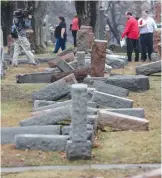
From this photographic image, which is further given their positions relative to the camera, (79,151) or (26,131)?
(26,131)

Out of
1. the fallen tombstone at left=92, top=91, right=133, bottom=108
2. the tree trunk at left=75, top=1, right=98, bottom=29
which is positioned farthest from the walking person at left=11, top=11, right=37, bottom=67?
the fallen tombstone at left=92, top=91, right=133, bottom=108

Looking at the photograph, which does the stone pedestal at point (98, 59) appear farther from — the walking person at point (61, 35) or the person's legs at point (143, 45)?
the walking person at point (61, 35)

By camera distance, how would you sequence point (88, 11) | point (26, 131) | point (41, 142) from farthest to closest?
point (88, 11), point (26, 131), point (41, 142)

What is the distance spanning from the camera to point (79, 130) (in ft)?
26.2

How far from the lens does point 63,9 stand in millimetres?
44500

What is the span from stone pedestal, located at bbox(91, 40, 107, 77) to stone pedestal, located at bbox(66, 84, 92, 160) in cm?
591

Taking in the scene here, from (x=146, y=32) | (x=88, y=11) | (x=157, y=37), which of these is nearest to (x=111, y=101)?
(x=146, y=32)

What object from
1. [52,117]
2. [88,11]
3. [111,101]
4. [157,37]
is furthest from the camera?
[88,11]

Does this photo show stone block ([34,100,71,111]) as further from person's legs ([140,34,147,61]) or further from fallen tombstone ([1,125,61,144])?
person's legs ([140,34,147,61])

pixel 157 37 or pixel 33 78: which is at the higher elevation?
pixel 157 37

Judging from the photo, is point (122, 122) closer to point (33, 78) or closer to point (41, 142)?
point (41, 142)

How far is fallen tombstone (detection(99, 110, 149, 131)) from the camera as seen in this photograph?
929cm

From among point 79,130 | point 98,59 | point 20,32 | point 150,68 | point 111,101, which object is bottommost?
point 150,68

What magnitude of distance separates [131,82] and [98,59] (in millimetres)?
1302
